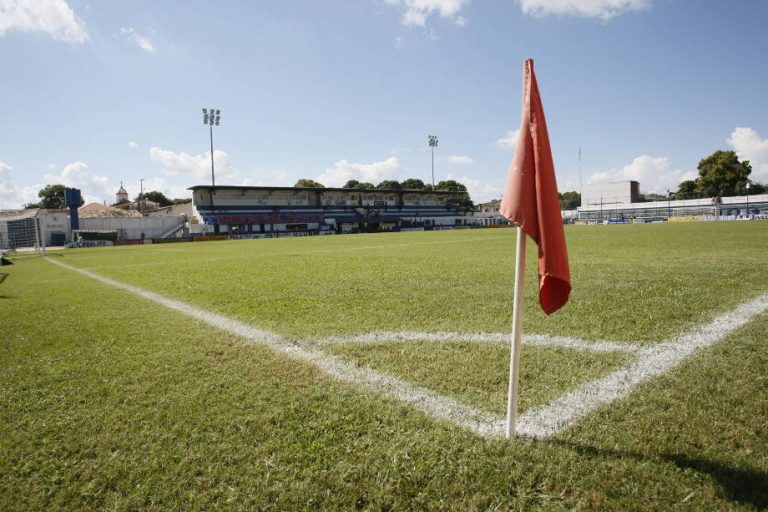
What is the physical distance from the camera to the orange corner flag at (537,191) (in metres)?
2.05

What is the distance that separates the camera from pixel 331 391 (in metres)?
2.72

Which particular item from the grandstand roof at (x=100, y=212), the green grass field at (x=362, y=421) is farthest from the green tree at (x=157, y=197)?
the green grass field at (x=362, y=421)

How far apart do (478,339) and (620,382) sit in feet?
4.22

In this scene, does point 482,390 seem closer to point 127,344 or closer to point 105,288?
point 127,344

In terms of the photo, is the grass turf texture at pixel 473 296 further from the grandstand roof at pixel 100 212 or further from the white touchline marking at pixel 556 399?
the grandstand roof at pixel 100 212

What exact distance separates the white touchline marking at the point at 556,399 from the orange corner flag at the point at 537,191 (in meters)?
0.73

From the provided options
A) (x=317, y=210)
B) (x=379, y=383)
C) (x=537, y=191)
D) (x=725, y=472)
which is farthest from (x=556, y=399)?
(x=317, y=210)

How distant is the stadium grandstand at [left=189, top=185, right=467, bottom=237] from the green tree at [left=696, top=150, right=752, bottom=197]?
142 feet

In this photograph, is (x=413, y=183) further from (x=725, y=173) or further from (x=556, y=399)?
(x=556, y=399)

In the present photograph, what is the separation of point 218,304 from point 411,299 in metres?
2.89

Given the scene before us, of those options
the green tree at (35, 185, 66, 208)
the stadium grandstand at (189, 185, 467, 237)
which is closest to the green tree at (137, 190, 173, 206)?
the green tree at (35, 185, 66, 208)

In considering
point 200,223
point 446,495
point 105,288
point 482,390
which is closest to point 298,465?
point 446,495

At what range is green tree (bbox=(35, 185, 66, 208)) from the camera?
82.6 m

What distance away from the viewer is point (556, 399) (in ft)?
8.24
